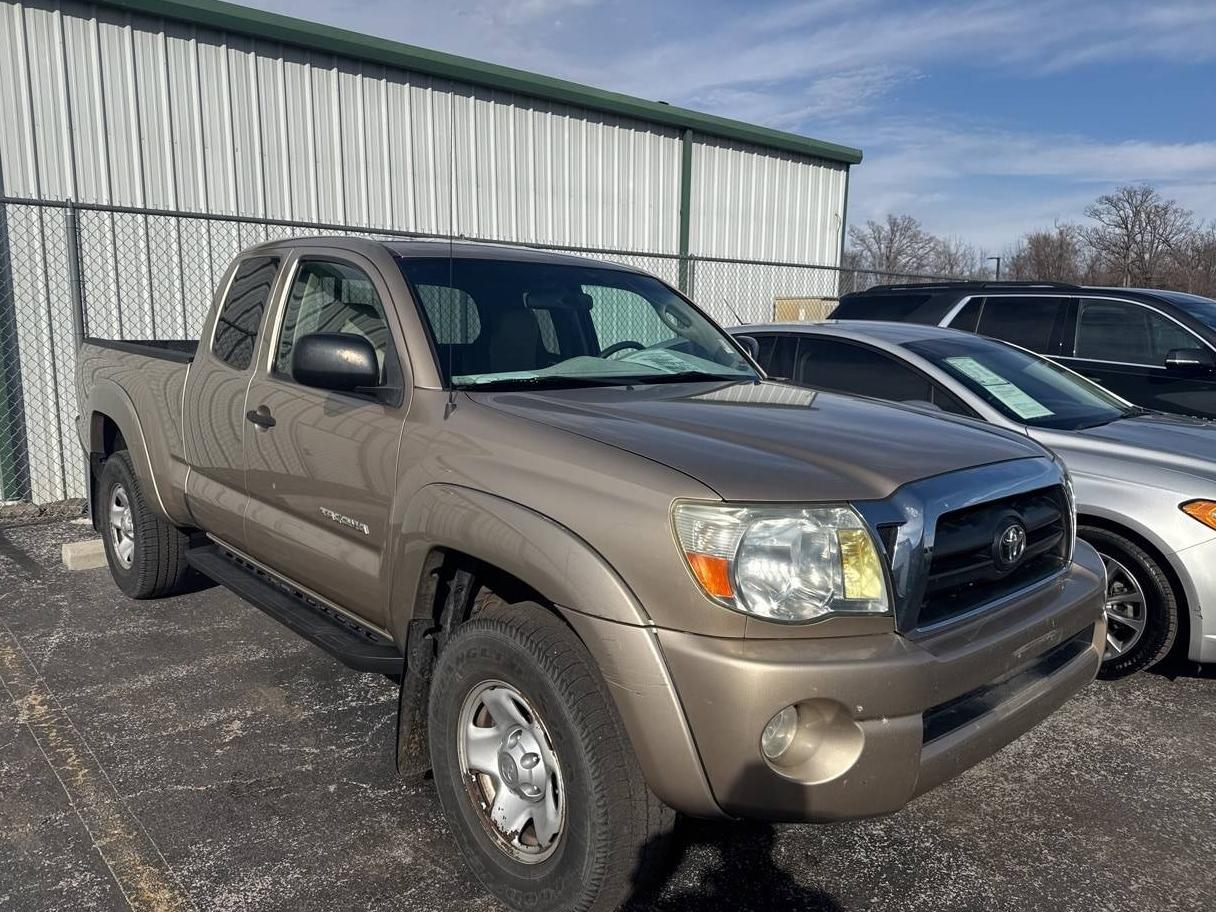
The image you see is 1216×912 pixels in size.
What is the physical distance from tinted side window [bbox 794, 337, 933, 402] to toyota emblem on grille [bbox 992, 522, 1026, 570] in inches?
91.9

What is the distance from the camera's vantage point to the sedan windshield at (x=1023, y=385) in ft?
15.8

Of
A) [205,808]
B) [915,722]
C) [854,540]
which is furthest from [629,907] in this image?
[205,808]

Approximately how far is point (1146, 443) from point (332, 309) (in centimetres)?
379

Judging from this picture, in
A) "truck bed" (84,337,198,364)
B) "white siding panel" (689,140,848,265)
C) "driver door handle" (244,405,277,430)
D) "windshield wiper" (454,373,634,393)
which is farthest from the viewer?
"white siding panel" (689,140,848,265)

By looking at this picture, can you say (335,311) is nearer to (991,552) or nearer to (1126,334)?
(991,552)

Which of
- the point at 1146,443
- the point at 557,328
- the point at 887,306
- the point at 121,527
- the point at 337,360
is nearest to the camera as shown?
the point at 337,360

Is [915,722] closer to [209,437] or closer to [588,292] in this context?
[588,292]

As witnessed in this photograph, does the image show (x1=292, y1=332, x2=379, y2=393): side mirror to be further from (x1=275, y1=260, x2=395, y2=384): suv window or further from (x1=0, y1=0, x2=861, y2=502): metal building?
(x1=0, y1=0, x2=861, y2=502): metal building

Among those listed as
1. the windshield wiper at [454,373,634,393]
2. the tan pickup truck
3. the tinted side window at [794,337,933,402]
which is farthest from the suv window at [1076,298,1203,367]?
the windshield wiper at [454,373,634,393]

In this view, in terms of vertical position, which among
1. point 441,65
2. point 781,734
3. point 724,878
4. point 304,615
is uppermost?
point 441,65

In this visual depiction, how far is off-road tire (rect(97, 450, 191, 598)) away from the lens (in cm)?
500

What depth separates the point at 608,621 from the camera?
224 cm

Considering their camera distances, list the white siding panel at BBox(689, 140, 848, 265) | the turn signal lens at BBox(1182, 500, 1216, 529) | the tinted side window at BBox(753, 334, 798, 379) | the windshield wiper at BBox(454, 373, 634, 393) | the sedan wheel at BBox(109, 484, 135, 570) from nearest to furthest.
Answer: the windshield wiper at BBox(454, 373, 634, 393), the turn signal lens at BBox(1182, 500, 1216, 529), the sedan wheel at BBox(109, 484, 135, 570), the tinted side window at BBox(753, 334, 798, 379), the white siding panel at BBox(689, 140, 848, 265)

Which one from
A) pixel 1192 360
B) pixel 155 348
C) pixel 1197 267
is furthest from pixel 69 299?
pixel 1197 267
